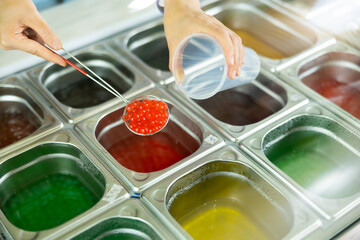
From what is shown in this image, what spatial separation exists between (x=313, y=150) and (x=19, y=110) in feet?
3.82

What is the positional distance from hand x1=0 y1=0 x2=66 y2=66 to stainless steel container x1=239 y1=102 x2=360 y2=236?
2.34ft

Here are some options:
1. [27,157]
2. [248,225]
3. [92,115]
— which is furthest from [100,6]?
[248,225]

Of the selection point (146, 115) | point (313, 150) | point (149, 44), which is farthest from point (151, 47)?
point (313, 150)

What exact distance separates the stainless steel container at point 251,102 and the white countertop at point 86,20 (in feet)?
1.49

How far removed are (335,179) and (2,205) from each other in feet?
3.72

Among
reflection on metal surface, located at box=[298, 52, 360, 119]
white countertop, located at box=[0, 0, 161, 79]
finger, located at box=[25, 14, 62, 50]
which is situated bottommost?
reflection on metal surface, located at box=[298, 52, 360, 119]

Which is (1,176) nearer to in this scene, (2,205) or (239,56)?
(2,205)

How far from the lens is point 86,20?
1959 millimetres

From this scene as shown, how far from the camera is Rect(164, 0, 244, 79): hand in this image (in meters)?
1.27

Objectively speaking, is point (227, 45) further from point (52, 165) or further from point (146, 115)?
point (52, 165)

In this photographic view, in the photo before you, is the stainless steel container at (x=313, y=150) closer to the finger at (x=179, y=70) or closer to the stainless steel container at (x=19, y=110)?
the finger at (x=179, y=70)

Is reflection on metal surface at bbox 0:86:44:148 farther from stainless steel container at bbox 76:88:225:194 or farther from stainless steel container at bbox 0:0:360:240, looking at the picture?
stainless steel container at bbox 76:88:225:194

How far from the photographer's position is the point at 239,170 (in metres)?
1.46

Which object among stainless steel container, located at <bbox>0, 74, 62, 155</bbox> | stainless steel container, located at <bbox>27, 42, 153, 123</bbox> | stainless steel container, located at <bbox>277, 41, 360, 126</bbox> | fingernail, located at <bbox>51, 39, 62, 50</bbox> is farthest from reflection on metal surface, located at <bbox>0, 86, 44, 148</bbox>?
stainless steel container, located at <bbox>277, 41, 360, 126</bbox>
